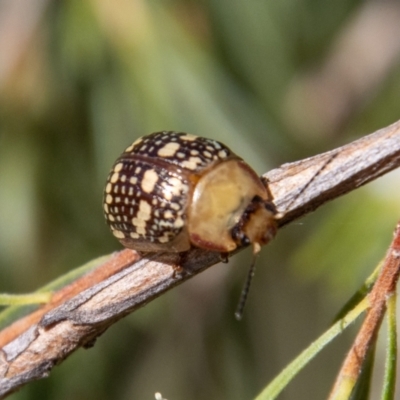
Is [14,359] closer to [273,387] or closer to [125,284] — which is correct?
[125,284]

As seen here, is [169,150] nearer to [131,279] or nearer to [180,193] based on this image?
[180,193]

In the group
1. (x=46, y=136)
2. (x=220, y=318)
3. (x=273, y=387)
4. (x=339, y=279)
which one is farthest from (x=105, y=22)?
(x=273, y=387)

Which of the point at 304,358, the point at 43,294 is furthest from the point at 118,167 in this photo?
the point at 304,358

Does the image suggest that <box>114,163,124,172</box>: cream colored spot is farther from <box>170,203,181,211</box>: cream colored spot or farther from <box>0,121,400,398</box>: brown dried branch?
<box>0,121,400,398</box>: brown dried branch

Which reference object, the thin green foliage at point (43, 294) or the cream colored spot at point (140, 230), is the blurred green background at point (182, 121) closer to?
the cream colored spot at point (140, 230)

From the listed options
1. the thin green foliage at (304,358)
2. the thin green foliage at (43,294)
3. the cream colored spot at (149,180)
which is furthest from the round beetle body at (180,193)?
the thin green foliage at (304,358)
